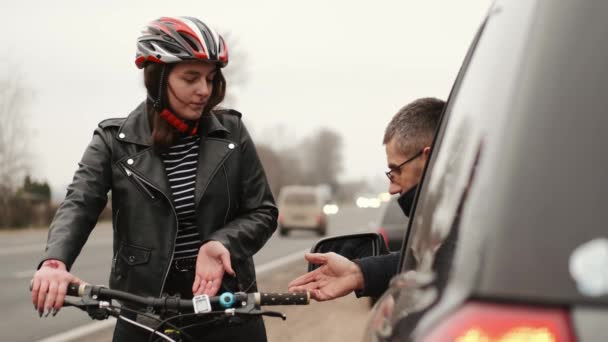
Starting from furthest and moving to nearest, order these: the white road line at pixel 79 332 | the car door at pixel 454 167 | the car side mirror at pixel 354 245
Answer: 1. the white road line at pixel 79 332
2. the car side mirror at pixel 354 245
3. the car door at pixel 454 167

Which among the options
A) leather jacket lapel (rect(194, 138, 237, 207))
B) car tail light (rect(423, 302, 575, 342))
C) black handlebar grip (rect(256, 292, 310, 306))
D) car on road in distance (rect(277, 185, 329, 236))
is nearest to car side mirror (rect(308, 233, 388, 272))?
black handlebar grip (rect(256, 292, 310, 306))

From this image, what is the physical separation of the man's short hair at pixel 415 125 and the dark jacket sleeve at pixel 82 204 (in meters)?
0.97

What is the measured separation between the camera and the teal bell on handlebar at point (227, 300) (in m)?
2.59

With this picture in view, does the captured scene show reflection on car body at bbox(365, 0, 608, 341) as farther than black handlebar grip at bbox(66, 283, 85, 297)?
No

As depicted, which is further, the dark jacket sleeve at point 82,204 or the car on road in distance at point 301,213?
the car on road in distance at point 301,213

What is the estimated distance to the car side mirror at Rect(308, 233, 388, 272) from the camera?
2.81 m

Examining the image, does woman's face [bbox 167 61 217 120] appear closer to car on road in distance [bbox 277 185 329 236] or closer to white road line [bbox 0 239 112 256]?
white road line [bbox 0 239 112 256]

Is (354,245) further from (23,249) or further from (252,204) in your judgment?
(23,249)

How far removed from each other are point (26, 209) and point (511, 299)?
1487 inches

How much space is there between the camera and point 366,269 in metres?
2.65

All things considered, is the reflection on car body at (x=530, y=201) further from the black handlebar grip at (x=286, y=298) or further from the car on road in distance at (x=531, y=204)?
the black handlebar grip at (x=286, y=298)

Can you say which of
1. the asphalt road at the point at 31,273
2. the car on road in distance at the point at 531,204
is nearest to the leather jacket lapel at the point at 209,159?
the car on road in distance at the point at 531,204

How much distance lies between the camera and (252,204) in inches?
132

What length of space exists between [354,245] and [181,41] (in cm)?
89
